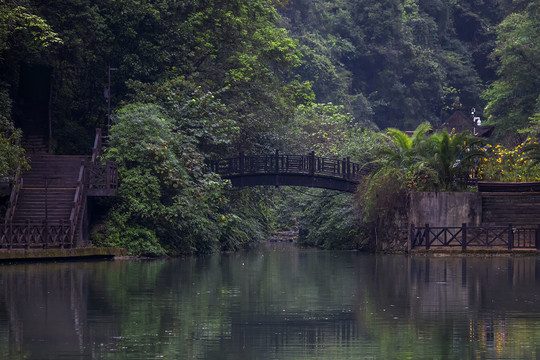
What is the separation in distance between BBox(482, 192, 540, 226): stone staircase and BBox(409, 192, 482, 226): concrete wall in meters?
0.44

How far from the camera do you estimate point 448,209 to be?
3831cm

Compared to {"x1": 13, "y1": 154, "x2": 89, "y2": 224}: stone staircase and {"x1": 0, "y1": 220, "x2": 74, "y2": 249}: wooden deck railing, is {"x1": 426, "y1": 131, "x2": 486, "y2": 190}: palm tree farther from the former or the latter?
{"x1": 0, "y1": 220, "x2": 74, "y2": 249}: wooden deck railing

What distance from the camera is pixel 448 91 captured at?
271ft

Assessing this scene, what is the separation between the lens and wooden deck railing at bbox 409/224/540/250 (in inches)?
1405

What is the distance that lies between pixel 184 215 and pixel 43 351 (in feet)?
78.0

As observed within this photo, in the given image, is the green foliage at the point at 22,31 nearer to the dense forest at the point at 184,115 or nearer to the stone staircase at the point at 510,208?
the dense forest at the point at 184,115

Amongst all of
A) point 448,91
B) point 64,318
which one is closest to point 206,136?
point 64,318

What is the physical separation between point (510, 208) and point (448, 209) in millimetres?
2579

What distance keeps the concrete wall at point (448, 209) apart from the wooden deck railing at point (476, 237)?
1.29 ft

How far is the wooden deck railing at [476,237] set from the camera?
117 feet

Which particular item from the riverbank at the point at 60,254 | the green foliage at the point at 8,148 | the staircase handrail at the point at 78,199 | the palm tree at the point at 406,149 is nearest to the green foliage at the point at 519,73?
the palm tree at the point at 406,149

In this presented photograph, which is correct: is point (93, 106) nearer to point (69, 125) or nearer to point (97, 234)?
point (69, 125)

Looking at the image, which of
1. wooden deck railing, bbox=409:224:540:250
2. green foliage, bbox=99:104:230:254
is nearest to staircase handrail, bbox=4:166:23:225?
green foliage, bbox=99:104:230:254

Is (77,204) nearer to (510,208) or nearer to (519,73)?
(510,208)
